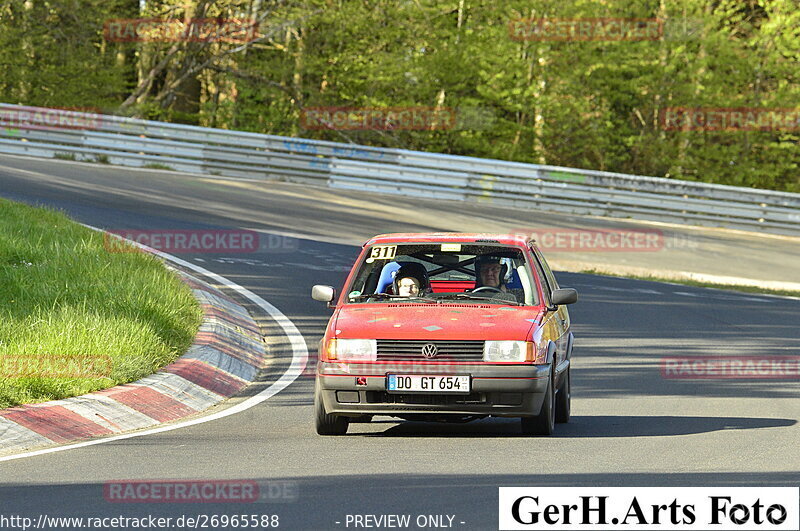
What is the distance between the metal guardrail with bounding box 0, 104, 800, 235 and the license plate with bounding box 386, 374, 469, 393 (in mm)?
20314

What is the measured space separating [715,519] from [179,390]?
551cm

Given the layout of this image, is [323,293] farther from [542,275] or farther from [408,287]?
[542,275]

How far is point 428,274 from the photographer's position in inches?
419

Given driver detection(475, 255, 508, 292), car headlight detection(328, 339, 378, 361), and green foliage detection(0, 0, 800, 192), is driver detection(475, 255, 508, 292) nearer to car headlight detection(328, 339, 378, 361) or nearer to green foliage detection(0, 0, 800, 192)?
car headlight detection(328, 339, 378, 361)

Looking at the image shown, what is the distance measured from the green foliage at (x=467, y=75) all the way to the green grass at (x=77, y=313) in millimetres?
18507

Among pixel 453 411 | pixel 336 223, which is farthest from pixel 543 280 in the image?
pixel 336 223

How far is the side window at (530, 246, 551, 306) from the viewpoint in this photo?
33.8ft

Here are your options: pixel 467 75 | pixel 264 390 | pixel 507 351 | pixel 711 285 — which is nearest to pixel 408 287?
pixel 507 351

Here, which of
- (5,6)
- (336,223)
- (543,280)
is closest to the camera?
(543,280)

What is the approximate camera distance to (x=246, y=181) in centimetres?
2892

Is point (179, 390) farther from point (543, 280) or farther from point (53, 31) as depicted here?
point (53, 31)

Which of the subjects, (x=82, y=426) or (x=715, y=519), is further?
(x=82, y=426)

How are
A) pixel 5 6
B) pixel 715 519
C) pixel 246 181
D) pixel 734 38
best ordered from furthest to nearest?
pixel 734 38
pixel 5 6
pixel 246 181
pixel 715 519

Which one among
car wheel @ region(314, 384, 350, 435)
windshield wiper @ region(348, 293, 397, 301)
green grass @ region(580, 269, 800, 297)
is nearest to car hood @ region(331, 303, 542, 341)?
windshield wiper @ region(348, 293, 397, 301)
